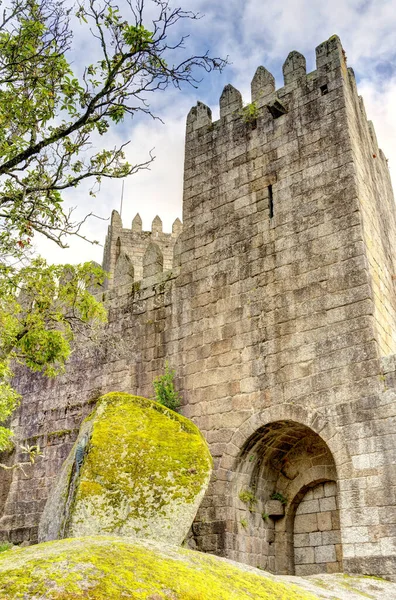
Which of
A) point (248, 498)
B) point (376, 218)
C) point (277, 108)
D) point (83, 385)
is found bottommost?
point (248, 498)

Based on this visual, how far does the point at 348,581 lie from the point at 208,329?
4.71 metres

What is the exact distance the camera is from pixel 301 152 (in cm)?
1041

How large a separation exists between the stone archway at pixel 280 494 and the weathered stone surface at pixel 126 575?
486 cm

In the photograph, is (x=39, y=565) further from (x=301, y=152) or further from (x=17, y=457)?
(x=17, y=457)

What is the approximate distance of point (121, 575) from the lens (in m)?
3.27

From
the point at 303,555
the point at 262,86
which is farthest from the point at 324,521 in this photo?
the point at 262,86

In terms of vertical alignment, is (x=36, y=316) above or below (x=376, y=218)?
below

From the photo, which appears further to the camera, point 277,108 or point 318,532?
point 277,108

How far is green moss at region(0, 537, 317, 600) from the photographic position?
3.05 m

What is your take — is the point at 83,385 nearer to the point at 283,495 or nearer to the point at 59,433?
the point at 59,433

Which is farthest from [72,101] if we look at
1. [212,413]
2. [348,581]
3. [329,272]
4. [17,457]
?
[17,457]

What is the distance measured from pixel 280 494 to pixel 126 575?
6830 mm

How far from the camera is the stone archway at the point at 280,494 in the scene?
9023mm

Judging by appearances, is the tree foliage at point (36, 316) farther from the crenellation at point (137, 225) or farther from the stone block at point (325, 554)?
the crenellation at point (137, 225)
